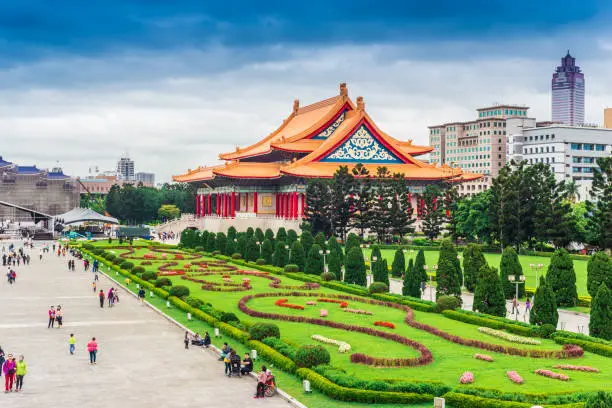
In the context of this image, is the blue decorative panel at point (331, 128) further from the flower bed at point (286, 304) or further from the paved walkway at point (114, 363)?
the flower bed at point (286, 304)

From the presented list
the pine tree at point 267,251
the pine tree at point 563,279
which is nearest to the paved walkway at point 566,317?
the pine tree at point 563,279

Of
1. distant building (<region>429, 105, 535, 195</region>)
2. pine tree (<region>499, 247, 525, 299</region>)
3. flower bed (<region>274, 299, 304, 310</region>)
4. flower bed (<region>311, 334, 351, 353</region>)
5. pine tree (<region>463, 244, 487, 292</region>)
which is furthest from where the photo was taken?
distant building (<region>429, 105, 535, 195</region>)

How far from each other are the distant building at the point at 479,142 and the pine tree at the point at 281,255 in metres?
101

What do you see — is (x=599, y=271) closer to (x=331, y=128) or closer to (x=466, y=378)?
(x=466, y=378)

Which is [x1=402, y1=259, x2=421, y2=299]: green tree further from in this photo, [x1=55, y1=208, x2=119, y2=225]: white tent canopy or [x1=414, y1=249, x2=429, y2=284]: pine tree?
[x1=55, y1=208, x2=119, y2=225]: white tent canopy

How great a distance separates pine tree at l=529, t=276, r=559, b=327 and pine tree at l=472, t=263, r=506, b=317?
9.65 ft

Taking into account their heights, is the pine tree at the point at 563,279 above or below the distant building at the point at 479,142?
below

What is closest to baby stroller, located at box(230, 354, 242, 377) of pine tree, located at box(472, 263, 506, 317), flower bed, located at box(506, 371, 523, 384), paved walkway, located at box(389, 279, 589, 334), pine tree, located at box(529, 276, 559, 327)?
flower bed, located at box(506, 371, 523, 384)

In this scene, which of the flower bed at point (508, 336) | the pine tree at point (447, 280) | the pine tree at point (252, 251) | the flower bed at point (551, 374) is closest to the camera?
the flower bed at point (551, 374)

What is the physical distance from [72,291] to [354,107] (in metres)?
48.6

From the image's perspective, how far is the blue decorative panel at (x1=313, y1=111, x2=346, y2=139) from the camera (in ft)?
286

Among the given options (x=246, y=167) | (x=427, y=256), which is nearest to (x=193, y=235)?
(x=246, y=167)

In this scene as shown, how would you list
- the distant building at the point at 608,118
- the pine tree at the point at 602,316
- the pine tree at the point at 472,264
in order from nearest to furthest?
1. the pine tree at the point at 602,316
2. the pine tree at the point at 472,264
3. the distant building at the point at 608,118

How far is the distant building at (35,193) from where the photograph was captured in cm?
14375
